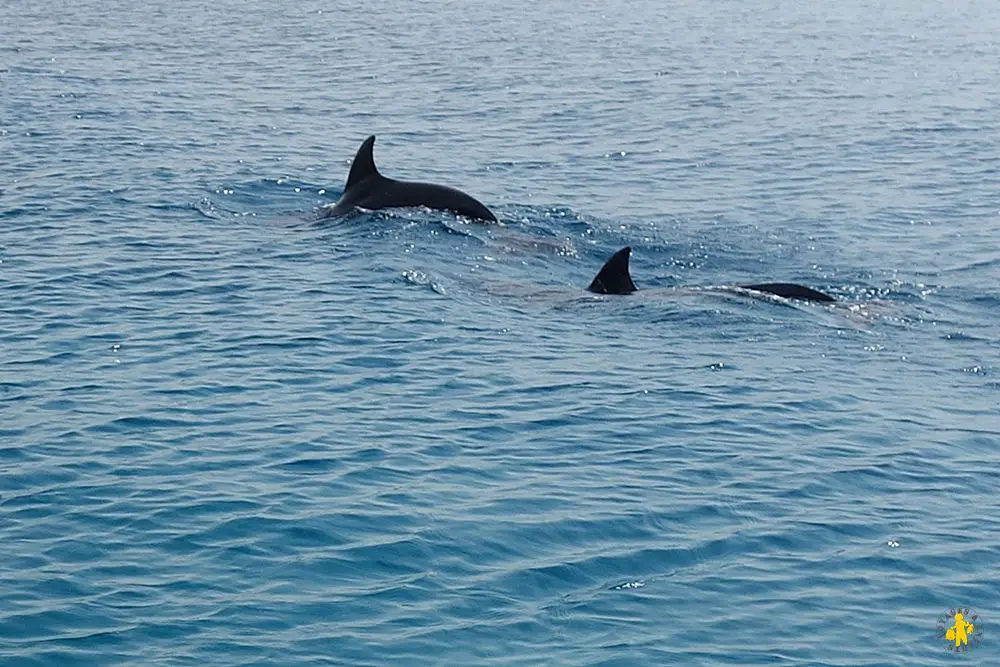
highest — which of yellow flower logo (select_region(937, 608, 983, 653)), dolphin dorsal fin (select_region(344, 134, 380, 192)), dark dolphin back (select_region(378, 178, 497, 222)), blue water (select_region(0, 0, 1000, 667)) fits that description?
dolphin dorsal fin (select_region(344, 134, 380, 192))

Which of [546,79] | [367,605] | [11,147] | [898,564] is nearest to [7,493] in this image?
[367,605]

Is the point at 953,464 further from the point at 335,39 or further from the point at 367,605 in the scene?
the point at 335,39

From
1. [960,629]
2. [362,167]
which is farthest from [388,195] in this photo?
[960,629]

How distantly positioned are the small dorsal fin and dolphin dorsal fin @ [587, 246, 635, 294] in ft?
4.78

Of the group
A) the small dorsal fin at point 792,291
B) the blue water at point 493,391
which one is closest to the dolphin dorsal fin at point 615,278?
the blue water at point 493,391

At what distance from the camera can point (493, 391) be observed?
15312 millimetres

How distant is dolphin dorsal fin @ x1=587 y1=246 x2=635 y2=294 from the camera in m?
18.3

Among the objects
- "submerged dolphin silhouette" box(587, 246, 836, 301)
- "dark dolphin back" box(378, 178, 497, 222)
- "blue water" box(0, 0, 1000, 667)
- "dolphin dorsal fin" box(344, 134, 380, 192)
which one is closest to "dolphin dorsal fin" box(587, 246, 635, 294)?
"submerged dolphin silhouette" box(587, 246, 836, 301)

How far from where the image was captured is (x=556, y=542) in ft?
38.6

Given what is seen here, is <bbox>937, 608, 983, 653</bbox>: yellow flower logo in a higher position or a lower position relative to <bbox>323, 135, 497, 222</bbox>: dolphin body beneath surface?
lower

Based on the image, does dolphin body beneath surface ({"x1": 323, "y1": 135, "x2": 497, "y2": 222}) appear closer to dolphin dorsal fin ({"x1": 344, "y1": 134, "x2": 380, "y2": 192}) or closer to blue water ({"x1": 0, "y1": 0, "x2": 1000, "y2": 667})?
dolphin dorsal fin ({"x1": 344, "y1": 134, "x2": 380, "y2": 192})

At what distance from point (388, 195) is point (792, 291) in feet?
22.3

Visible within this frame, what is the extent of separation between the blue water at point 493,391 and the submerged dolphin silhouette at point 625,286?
0.28 m

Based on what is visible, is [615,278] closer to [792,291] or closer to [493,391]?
[792,291]
